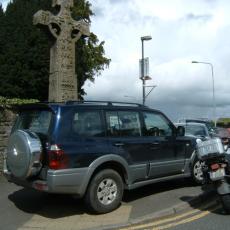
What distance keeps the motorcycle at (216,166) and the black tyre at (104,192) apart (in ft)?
4.90

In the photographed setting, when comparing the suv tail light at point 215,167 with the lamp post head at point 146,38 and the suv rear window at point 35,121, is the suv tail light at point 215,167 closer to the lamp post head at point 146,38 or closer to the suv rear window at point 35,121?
the suv rear window at point 35,121

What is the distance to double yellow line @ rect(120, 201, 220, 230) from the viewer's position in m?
7.29

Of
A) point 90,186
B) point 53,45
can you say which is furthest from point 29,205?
point 53,45

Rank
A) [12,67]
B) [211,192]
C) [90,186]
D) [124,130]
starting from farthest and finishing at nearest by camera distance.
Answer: [12,67] < [211,192] < [124,130] < [90,186]

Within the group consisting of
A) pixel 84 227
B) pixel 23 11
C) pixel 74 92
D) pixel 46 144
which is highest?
pixel 23 11

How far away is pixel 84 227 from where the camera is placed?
7.27 meters

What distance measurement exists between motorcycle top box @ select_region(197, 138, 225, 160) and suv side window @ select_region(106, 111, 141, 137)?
1432 millimetres

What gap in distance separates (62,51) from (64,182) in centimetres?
632

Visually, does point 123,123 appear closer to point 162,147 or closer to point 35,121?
point 162,147

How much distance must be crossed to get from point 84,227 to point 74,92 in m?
6.38

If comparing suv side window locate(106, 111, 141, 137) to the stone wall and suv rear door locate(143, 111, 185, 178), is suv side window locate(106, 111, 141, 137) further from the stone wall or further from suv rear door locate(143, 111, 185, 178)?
the stone wall

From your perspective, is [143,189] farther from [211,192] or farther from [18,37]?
[18,37]

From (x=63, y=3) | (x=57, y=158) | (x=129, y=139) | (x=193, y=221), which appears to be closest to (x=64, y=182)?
(x=57, y=158)

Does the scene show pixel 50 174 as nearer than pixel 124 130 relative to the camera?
Yes
